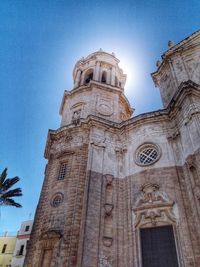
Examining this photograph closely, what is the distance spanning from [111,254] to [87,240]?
5.80 ft

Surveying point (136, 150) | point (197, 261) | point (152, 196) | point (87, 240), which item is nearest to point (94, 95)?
point (136, 150)

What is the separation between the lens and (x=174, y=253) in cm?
1409

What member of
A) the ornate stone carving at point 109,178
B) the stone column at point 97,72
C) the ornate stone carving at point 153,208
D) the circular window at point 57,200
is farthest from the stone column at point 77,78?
the ornate stone carving at point 153,208

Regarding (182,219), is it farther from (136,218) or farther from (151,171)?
(151,171)

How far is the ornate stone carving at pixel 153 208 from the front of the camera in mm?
15383

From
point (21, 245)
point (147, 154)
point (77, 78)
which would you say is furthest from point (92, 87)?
point (21, 245)

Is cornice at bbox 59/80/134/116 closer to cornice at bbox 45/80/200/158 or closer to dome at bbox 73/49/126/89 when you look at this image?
dome at bbox 73/49/126/89

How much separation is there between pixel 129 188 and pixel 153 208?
8.03 feet

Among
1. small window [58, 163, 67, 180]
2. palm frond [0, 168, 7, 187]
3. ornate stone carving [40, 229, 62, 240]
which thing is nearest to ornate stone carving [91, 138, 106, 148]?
small window [58, 163, 67, 180]

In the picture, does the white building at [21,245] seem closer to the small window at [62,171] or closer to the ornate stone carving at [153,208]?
the small window at [62,171]

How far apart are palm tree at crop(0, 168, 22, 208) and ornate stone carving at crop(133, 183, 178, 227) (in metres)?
12.7

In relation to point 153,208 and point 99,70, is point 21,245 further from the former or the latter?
point 153,208

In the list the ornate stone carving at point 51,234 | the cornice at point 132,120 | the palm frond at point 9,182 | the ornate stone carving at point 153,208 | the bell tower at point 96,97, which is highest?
the bell tower at point 96,97

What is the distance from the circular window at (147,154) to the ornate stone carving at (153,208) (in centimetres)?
222
